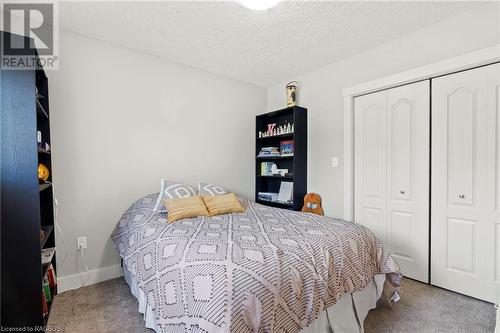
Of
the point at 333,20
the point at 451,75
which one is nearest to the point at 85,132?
the point at 333,20

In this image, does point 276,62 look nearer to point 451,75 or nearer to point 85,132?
point 451,75

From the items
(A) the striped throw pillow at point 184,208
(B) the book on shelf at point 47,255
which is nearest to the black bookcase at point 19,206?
(B) the book on shelf at point 47,255

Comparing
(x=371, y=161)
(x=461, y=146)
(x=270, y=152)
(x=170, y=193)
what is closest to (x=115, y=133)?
(x=170, y=193)

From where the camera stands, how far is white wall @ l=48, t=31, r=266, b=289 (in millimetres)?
2326

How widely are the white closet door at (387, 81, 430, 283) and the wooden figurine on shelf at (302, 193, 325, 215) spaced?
767mm

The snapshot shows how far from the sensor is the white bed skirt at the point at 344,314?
1.50 m

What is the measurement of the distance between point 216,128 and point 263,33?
4.44 feet

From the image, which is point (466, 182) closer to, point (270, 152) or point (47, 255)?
point (270, 152)

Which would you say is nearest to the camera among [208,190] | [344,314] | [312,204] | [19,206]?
[19,206]

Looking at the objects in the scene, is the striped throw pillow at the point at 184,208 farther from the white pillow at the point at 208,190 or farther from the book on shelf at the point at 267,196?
the book on shelf at the point at 267,196

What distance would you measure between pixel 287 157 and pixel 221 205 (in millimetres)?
1304

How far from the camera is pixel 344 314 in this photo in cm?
161

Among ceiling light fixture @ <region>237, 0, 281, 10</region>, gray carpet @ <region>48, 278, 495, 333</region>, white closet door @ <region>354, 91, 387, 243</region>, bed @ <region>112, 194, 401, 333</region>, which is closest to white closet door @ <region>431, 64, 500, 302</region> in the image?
gray carpet @ <region>48, 278, 495, 333</region>

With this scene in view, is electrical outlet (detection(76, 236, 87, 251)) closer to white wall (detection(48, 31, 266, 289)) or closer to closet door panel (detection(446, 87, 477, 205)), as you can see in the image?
white wall (detection(48, 31, 266, 289))
